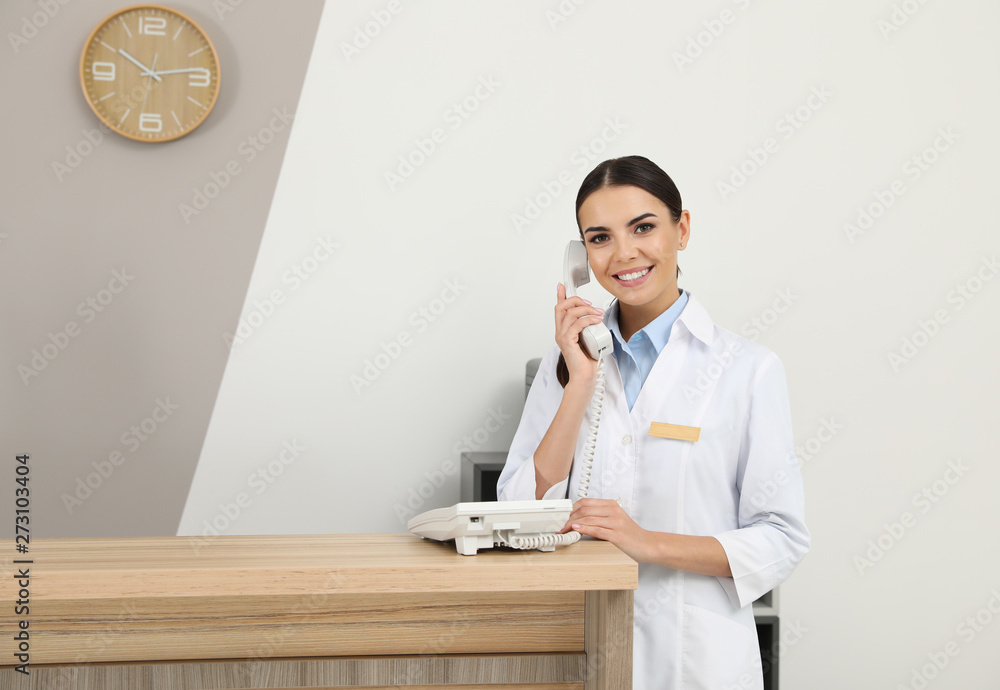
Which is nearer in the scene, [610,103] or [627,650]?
[627,650]

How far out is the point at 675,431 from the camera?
1.66 metres

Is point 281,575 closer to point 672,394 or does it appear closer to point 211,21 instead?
point 672,394

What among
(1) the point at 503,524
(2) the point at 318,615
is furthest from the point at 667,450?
(2) the point at 318,615

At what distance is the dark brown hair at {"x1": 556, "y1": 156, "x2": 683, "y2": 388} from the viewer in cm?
181

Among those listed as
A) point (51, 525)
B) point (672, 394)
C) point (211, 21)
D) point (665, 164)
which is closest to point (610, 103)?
point (665, 164)

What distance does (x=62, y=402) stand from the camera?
286 centimetres

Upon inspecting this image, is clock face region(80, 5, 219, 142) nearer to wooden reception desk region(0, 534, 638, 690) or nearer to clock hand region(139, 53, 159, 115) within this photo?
clock hand region(139, 53, 159, 115)

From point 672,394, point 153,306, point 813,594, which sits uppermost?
point 153,306

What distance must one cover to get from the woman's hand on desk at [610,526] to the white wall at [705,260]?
155 cm

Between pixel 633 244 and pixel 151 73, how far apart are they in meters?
2.05

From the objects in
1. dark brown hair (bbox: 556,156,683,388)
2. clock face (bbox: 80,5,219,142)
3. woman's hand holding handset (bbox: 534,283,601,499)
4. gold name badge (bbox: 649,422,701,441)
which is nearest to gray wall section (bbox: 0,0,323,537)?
clock face (bbox: 80,5,219,142)

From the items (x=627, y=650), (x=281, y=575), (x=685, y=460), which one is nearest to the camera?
(x=281, y=575)

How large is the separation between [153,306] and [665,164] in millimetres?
2027

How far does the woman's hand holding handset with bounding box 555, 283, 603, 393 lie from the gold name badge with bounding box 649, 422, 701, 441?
16 centimetres
